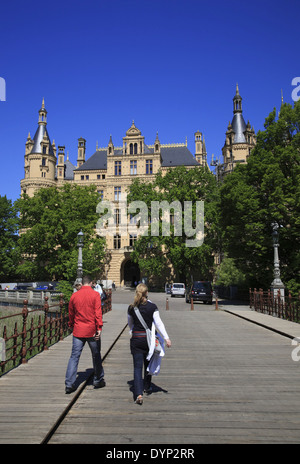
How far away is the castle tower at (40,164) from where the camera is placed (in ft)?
207

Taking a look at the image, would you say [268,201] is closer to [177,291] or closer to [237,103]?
[177,291]

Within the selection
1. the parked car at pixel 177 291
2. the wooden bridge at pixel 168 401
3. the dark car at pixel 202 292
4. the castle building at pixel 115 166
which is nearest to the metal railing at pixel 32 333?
the wooden bridge at pixel 168 401

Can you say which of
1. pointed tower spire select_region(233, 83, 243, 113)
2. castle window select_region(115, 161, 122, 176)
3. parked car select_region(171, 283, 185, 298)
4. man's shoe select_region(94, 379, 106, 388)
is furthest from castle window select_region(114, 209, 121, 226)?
man's shoe select_region(94, 379, 106, 388)

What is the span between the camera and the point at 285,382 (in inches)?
283

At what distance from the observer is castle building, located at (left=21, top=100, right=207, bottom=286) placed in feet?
196

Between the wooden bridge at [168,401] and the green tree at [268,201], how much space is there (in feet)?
59.3

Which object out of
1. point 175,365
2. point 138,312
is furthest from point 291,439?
point 175,365

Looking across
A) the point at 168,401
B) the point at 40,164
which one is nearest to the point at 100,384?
the point at 168,401

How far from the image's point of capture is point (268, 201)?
91.7 ft

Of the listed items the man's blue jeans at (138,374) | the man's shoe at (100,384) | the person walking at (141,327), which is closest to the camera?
the man's blue jeans at (138,374)

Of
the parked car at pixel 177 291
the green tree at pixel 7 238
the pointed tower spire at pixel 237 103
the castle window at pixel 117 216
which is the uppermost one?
the pointed tower spire at pixel 237 103

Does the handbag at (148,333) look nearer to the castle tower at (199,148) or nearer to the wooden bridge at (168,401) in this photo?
the wooden bridge at (168,401)

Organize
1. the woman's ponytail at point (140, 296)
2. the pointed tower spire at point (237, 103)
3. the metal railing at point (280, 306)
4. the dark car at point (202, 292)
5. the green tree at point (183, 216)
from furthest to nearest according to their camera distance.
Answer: the pointed tower spire at point (237, 103) → the green tree at point (183, 216) → the dark car at point (202, 292) → the metal railing at point (280, 306) → the woman's ponytail at point (140, 296)
